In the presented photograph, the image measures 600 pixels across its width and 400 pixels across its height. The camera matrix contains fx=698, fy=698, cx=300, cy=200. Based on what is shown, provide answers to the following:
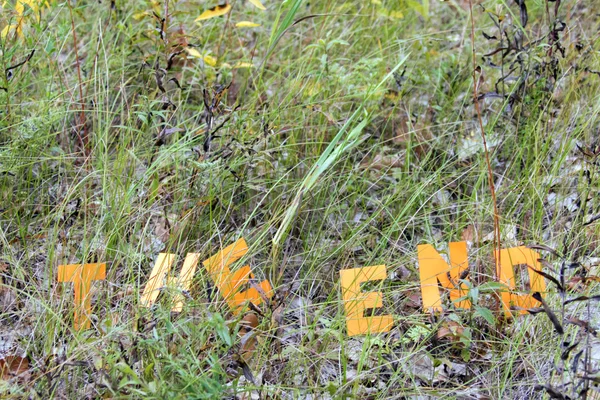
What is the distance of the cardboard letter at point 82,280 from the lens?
1.94 metres

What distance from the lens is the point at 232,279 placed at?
2.04 m

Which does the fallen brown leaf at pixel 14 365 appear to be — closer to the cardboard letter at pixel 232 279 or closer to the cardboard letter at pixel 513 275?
the cardboard letter at pixel 232 279

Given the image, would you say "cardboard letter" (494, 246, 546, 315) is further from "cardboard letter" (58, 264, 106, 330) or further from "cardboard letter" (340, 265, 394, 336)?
"cardboard letter" (58, 264, 106, 330)

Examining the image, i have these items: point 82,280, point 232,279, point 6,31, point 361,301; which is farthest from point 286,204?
point 6,31

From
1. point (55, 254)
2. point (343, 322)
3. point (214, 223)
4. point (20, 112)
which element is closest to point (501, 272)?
point (343, 322)

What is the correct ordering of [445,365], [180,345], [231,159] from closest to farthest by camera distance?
[180,345] → [445,365] → [231,159]

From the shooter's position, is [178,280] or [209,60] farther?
[209,60]

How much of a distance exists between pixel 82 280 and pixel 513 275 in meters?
1.24

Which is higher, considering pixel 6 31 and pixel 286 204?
pixel 6 31

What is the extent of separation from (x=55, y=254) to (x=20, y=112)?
0.72 metres

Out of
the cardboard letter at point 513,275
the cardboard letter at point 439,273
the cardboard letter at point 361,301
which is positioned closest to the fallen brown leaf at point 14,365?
the cardboard letter at point 361,301

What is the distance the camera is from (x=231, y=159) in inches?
93.1

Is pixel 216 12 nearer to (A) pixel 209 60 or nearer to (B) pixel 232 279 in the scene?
(A) pixel 209 60

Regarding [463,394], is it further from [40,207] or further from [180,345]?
[40,207]
